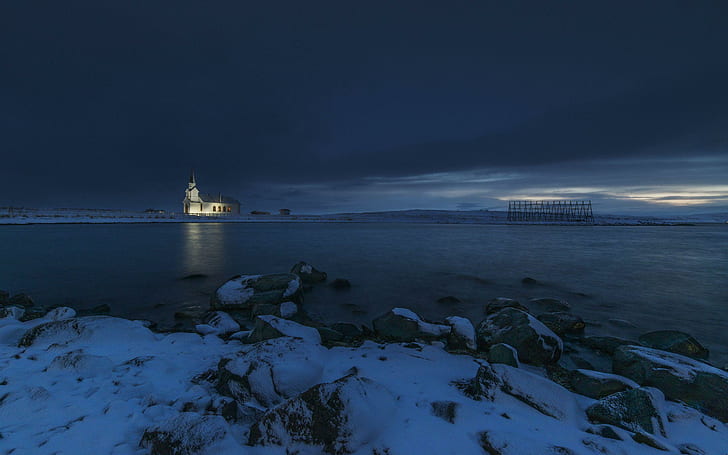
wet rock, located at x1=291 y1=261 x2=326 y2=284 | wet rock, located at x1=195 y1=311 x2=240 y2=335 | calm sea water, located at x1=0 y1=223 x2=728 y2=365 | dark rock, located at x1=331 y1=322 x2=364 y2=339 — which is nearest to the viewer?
wet rock, located at x1=195 y1=311 x2=240 y2=335

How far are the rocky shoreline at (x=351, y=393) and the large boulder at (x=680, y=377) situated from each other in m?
0.02

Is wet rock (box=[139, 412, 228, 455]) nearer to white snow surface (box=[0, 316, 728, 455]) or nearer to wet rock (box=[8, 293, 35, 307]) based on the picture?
white snow surface (box=[0, 316, 728, 455])

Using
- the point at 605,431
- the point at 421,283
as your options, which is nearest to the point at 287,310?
the point at 421,283

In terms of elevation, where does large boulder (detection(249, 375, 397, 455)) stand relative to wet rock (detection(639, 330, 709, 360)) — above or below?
above

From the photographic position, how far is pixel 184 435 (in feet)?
10.00

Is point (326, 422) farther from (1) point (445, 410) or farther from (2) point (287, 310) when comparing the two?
(2) point (287, 310)

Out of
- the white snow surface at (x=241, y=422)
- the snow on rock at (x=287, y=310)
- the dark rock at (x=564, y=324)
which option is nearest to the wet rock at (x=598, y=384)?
the white snow surface at (x=241, y=422)

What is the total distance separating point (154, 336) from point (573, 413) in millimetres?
7365

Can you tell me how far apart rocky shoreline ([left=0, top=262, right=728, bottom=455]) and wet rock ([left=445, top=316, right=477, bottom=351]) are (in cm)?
2

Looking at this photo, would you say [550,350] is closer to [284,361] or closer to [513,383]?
[513,383]

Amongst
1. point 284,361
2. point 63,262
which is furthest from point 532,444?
point 63,262

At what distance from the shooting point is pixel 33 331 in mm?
5688

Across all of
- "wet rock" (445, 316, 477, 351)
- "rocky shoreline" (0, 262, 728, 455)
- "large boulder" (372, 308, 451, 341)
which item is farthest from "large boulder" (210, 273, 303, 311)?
"wet rock" (445, 316, 477, 351)

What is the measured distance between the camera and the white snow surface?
124 inches
